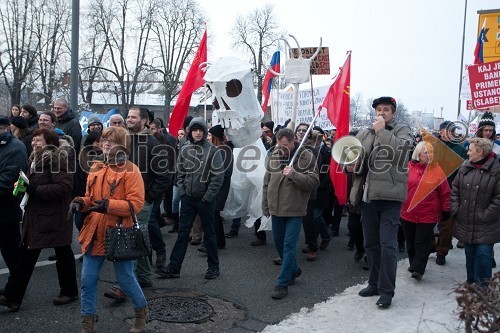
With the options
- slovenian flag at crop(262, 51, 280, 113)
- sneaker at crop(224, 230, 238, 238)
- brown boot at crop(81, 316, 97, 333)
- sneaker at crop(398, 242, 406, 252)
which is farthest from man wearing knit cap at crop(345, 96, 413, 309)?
slovenian flag at crop(262, 51, 280, 113)

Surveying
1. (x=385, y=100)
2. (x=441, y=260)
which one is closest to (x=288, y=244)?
(x=385, y=100)

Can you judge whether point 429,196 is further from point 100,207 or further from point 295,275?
point 100,207

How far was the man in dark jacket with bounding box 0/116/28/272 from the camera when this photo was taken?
483 cm

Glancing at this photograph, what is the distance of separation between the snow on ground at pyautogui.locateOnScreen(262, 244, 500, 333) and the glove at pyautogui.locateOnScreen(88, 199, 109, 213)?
69.2 inches

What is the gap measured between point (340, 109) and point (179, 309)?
357 cm

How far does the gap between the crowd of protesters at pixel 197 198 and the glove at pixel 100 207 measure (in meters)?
0.01

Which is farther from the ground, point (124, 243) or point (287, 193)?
point (287, 193)

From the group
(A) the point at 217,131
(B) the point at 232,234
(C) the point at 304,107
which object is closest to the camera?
(A) the point at 217,131

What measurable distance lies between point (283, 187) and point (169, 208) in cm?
424

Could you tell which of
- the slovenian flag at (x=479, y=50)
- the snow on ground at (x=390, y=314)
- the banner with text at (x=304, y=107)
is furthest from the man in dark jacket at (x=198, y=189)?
the slovenian flag at (x=479, y=50)

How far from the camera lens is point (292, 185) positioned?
220 inches

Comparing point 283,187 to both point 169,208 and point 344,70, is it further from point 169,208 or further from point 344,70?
point 169,208

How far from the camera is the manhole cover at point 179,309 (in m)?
4.73

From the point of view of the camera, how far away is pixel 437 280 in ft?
20.5
